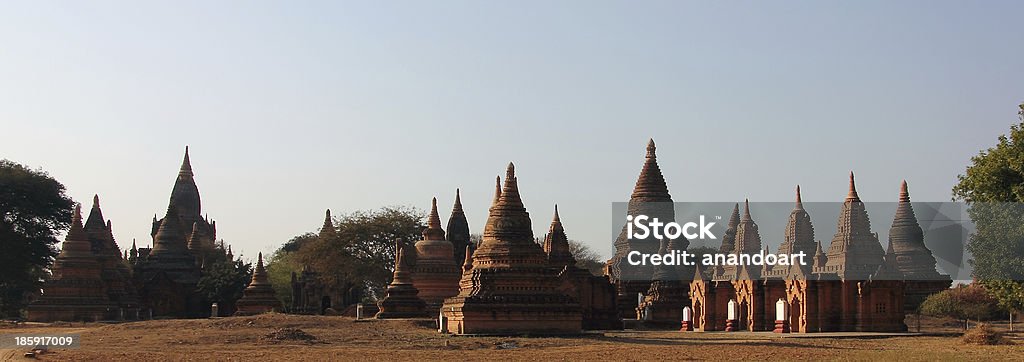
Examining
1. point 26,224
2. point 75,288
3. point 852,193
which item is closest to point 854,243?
point 852,193

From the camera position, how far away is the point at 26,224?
249 feet

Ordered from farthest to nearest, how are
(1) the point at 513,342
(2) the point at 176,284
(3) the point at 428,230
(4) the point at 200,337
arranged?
1. (2) the point at 176,284
2. (3) the point at 428,230
3. (4) the point at 200,337
4. (1) the point at 513,342

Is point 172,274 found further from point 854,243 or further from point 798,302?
point 798,302

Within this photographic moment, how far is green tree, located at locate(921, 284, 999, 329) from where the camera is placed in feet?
179

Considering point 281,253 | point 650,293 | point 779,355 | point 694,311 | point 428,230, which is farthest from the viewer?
point 281,253

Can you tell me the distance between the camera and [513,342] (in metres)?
38.2

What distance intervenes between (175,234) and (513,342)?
169 feet

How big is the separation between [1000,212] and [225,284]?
2127 inches

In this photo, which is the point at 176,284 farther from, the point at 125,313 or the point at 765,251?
the point at 765,251

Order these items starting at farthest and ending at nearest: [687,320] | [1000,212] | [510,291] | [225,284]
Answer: [225,284] → [687,320] → [510,291] → [1000,212]

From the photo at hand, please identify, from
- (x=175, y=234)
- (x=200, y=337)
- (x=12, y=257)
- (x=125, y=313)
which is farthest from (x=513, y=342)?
(x=175, y=234)

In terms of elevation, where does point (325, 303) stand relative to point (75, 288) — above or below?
below

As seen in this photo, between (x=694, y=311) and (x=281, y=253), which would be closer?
(x=694, y=311)

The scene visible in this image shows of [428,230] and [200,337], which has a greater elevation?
[428,230]
